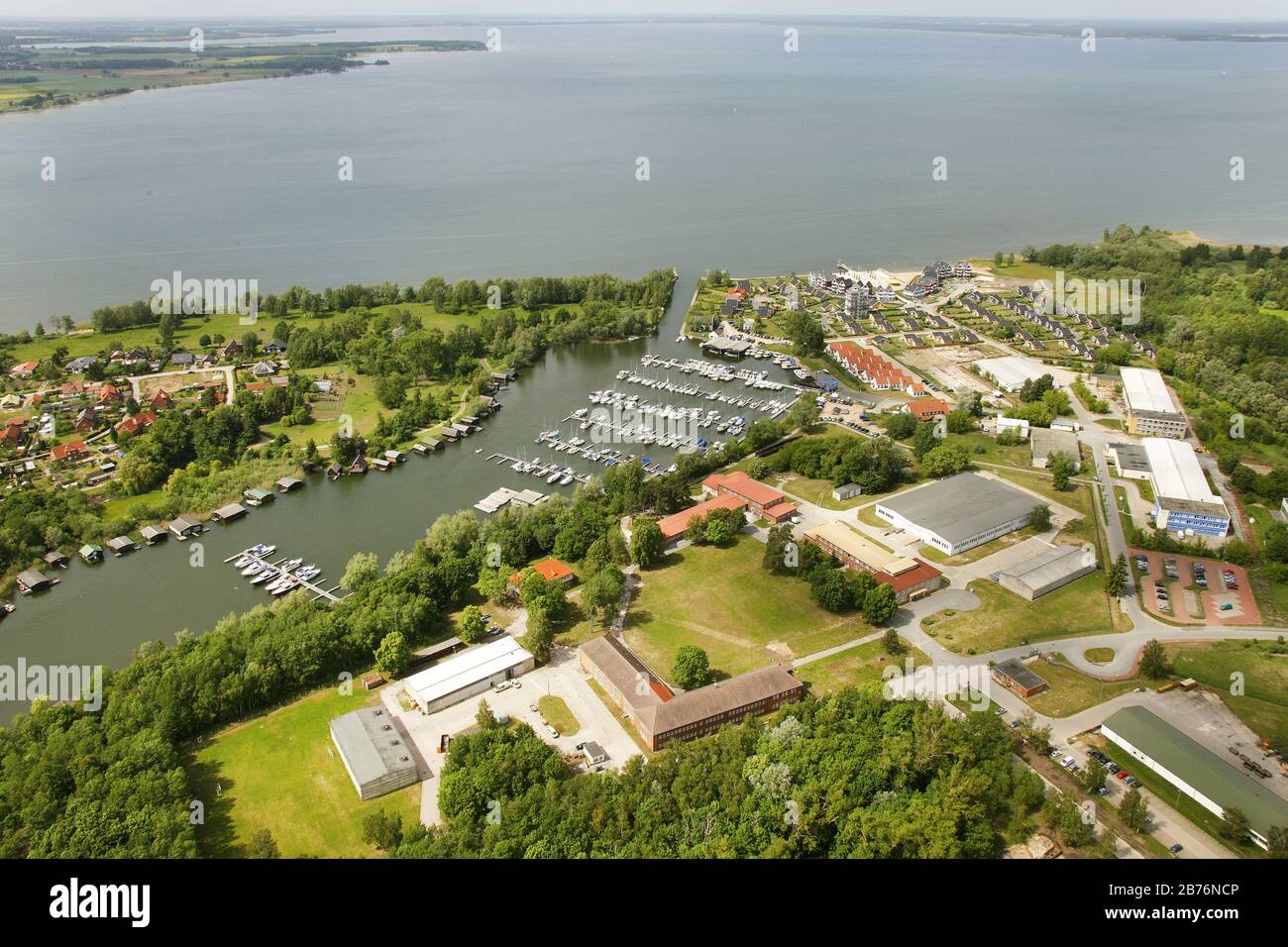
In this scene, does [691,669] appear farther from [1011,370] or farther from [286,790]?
[1011,370]

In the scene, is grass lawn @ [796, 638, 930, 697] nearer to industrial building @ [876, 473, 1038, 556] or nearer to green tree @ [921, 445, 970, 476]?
industrial building @ [876, 473, 1038, 556]

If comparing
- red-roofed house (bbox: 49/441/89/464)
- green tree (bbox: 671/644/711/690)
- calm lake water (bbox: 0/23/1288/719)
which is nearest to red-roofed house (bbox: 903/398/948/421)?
calm lake water (bbox: 0/23/1288/719)

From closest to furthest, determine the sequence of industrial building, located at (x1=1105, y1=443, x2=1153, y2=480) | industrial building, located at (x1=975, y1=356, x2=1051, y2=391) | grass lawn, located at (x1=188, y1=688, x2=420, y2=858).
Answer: grass lawn, located at (x1=188, y1=688, x2=420, y2=858), industrial building, located at (x1=1105, y1=443, x2=1153, y2=480), industrial building, located at (x1=975, y1=356, x2=1051, y2=391)

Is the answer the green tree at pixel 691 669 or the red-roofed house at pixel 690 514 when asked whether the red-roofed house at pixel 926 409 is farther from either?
the green tree at pixel 691 669

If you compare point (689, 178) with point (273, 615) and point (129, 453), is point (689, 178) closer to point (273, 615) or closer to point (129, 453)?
point (129, 453)

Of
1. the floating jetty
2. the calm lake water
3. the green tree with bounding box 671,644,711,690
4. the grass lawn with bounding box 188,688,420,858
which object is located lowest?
the grass lawn with bounding box 188,688,420,858

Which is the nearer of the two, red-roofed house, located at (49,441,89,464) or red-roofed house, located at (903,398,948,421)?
red-roofed house, located at (49,441,89,464)

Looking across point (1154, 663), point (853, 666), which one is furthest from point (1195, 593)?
point (853, 666)

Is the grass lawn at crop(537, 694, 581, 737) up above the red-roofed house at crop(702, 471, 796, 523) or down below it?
below
